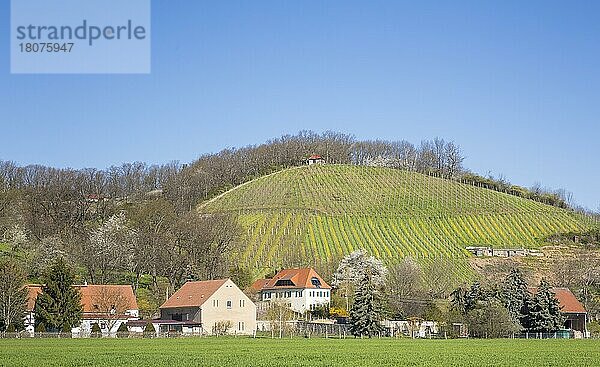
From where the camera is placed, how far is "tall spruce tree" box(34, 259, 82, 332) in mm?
76438

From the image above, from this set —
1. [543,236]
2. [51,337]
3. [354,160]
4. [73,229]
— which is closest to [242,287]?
[73,229]

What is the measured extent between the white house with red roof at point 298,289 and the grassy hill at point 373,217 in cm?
602

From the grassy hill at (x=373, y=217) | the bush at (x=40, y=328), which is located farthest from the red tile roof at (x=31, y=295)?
the grassy hill at (x=373, y=217)

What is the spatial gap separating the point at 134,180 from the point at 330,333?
3098 inches

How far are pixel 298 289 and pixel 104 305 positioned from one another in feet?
94.5

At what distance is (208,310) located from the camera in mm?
90312

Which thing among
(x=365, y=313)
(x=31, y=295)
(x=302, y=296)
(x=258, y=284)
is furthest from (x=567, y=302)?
(x=31, y=295)

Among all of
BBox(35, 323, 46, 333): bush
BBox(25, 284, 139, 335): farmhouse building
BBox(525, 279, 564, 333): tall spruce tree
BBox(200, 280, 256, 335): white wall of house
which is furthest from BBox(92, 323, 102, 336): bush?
BBox(525, 279, 564, 333): tall spruce tree

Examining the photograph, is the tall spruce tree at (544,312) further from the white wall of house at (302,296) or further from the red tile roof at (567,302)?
the white wall of house at (302,296)

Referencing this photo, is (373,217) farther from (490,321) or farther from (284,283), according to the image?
(490,321)

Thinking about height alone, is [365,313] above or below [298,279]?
below

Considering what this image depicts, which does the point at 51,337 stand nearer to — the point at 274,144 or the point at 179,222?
the point at 179,222

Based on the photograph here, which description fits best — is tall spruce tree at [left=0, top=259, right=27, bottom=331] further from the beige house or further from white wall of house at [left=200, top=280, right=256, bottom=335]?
white wall of house at [left=200, top=280, right=256, bottom=335]

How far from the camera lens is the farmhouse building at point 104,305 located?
86312 mm
